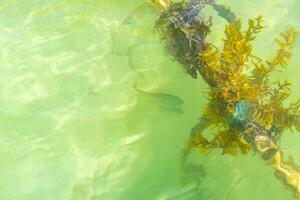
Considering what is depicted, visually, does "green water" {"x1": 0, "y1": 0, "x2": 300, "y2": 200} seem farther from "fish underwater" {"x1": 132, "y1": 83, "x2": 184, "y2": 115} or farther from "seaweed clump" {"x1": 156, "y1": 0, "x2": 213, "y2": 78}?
"seaweed clump" {"x1": 156, "y1": 0, "x2": 213, "y2": 78}

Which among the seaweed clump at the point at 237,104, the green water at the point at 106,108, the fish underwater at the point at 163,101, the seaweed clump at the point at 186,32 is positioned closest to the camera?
the seaweed clump at the point at 237,104

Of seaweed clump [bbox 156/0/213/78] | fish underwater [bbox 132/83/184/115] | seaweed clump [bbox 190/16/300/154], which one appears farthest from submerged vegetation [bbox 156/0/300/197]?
fish underwater [bbox 132/83/184/115]

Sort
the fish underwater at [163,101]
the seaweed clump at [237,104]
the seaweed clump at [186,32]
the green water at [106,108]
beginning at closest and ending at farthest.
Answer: the seaweed clump at [237,104] < the green water at [106,108] < the seaweed clump at [186,32] < the fish underwater at [163,101]

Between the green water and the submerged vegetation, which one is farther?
the green water

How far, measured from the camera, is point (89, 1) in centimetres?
734

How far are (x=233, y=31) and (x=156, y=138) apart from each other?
171 cm

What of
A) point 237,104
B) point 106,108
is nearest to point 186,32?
point 237,104

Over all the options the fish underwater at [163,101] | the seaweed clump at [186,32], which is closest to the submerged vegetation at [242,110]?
the seaweed clump at [186,32]

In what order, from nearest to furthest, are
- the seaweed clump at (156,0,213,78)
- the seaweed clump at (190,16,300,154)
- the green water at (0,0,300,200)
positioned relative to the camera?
the seaweed clump at (190,16,300,154), the green water at (0,0,300,200), the seaweed clump at (156,0,213,78)

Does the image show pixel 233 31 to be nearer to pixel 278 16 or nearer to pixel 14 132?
pixel 278 16

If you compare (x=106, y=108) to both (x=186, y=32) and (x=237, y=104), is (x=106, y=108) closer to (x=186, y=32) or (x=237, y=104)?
(x=186, y=32)

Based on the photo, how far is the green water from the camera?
5.07m

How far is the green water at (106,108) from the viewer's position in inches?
200

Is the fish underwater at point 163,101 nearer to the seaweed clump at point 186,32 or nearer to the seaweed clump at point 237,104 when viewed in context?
the seaweed clump at point 186,32
